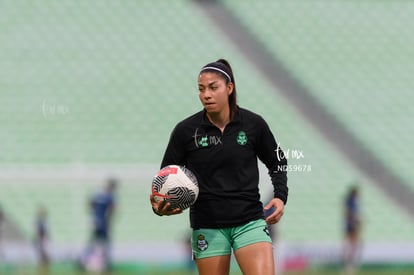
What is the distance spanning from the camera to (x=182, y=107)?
53.6 feet

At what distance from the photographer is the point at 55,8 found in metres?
17.2

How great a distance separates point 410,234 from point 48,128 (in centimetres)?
671

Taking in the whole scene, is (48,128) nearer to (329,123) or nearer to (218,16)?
(218,16)

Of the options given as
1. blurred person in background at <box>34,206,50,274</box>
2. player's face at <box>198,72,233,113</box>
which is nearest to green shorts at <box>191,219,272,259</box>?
player's face at <box>198,72,233,113</box>

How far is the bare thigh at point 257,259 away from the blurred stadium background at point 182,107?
903cm

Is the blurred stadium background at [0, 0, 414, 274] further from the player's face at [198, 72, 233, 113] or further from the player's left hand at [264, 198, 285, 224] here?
the player's face at [198, 72, 233, 113]

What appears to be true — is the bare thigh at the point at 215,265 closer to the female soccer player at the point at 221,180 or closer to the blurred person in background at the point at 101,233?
the female soccer player at the point at 221,180

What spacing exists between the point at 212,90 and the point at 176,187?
60 centimetres

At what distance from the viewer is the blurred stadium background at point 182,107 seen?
1492 cm

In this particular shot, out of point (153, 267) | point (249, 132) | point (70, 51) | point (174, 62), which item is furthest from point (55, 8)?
point (249, 132)

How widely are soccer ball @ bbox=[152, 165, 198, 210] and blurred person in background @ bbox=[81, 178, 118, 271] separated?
905 cm

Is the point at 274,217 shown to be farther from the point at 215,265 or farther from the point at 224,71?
the point at 224,71

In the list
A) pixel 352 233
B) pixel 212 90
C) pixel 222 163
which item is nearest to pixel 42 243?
pixel 352 233

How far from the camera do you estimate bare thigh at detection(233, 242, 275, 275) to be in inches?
199
